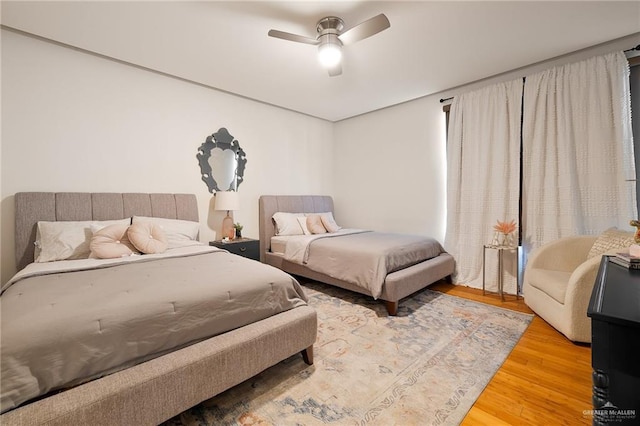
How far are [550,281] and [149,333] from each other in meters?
3.01

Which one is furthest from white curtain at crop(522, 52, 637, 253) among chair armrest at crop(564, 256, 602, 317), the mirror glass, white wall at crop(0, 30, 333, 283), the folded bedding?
the mirror glass

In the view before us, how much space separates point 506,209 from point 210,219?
3.69 metres

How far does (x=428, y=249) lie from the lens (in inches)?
133

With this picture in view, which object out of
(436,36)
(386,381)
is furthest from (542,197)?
(386,381)

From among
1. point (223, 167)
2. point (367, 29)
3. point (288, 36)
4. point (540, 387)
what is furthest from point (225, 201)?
point (540, 387)

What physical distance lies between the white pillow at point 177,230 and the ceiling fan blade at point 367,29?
7.87 ft

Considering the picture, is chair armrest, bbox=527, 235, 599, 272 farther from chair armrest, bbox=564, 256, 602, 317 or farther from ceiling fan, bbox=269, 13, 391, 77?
ceiling fan, bbox=269, 13, 391, 77

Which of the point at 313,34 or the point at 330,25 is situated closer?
the point at 330,25

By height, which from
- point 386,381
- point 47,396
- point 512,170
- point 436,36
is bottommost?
point 386,381

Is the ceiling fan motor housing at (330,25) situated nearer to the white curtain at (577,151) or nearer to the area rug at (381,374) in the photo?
the white curtain at (577,151)

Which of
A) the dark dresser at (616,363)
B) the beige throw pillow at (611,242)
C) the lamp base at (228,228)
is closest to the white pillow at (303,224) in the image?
the lamp base at (228,228)

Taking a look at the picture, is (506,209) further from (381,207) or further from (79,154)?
(79,154)

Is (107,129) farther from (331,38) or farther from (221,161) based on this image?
(331,38)

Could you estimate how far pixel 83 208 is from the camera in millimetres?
2645
